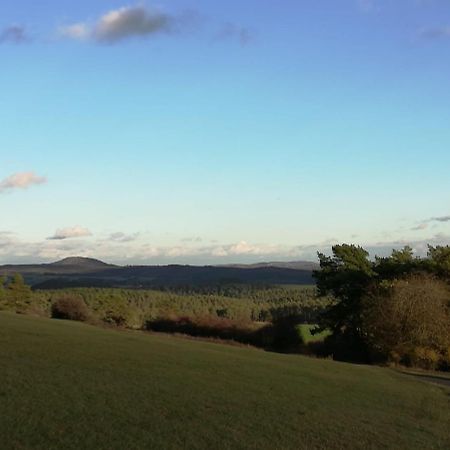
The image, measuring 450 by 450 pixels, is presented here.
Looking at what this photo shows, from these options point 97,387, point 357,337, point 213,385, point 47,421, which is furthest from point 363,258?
point 47,421

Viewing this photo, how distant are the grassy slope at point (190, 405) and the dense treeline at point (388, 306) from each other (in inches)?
986

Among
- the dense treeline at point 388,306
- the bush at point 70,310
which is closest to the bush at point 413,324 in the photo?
the dense treeline at point 388,306

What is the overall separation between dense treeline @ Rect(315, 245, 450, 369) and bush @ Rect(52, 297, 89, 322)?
36670 mm

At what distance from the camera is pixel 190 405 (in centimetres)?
1745

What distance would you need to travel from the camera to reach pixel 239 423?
610 inches

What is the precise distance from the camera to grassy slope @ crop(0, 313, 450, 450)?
13.3m

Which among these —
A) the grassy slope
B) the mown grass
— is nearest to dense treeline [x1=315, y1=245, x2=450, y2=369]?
the mown grass

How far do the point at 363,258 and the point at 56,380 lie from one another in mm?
58269

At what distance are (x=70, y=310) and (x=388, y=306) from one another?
50829 millimetres

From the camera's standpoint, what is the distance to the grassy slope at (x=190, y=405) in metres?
13.3

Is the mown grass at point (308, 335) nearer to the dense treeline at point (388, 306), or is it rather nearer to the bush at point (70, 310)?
the dense treeline at point (388, 306)

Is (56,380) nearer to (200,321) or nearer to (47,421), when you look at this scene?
(47,421)

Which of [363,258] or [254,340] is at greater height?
[363,258]

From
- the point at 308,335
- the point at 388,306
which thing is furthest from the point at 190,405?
the point at 308,335
